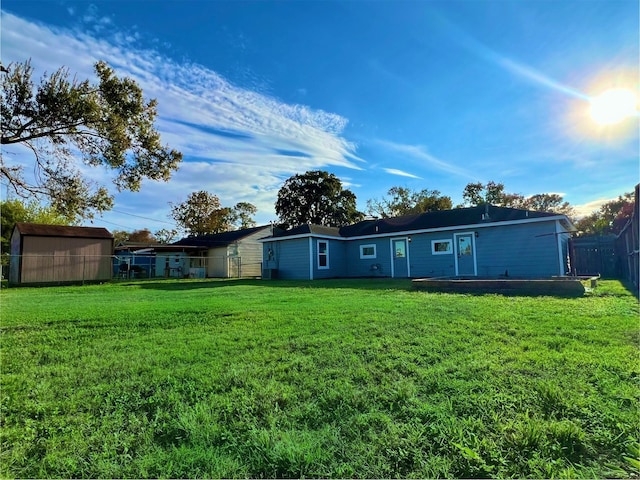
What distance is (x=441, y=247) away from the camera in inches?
584

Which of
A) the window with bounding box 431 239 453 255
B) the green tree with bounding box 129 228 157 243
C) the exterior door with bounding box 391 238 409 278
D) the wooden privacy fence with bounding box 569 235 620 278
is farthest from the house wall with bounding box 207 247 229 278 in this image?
the green tree with bounding box 129 228 157 243

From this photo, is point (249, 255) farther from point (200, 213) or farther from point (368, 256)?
point (200, 213)

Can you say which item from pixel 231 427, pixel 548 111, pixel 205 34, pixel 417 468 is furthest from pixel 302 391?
pixel 548 111

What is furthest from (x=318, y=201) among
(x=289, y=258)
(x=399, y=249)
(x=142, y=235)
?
(x=142, y=235)

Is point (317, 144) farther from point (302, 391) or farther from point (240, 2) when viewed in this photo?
point (302, 391)

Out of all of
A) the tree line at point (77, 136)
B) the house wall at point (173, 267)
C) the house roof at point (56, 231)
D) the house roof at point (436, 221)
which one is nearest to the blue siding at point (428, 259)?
the house roof at point (436, 221)

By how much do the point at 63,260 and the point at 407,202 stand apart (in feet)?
91.5

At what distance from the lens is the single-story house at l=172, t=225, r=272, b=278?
25297 mm

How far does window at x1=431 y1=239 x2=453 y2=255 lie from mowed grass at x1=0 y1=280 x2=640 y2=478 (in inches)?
398

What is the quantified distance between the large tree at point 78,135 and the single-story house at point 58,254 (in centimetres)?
1330

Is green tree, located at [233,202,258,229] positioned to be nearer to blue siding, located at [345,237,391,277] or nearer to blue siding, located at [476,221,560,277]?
blue siding, located at [345,237,391,277]

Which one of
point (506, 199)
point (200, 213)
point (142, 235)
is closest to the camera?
point (506, 199)

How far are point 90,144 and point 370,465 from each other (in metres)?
9.07

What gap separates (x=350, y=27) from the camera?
7148mm
